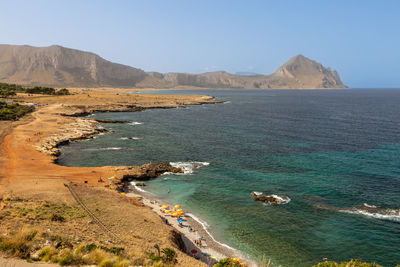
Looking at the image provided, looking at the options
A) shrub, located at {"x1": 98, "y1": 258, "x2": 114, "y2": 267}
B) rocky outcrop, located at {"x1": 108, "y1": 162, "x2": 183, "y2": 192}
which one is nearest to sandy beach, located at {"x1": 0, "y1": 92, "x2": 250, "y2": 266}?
rocky outcrop, located at {"x1": 108, "y1": 162, "x2": 183, "y2": 192}

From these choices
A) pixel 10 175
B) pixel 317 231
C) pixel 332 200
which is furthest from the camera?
pixel 10 175

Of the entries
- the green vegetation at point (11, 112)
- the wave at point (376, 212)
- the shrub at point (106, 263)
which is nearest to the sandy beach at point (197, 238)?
the shrub at point (106, 263)

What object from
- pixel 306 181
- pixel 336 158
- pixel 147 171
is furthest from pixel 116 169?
pixel 336 158

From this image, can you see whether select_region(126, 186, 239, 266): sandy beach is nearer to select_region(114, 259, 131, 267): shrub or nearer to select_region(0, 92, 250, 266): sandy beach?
select_region(0, 92, 250, 266): sandy beach

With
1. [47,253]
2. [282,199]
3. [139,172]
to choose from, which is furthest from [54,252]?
[139,172]

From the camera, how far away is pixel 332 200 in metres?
36.0

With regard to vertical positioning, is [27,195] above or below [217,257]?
above

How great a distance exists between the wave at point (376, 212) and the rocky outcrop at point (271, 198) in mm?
6851

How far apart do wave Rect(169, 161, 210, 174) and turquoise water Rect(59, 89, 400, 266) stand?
1266 millimetres

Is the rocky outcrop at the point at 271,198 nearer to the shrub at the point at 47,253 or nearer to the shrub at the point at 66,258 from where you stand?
the shrub at the point at 66,258

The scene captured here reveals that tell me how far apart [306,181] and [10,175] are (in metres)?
45.0

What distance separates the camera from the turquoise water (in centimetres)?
2717

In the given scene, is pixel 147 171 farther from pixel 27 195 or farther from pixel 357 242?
pixel 357 242

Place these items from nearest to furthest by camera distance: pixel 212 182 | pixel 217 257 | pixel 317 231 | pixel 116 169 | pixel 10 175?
pixel 217 257, pixel 317 231, pixel 10 175, pixel 212 182, pixel 116 169
